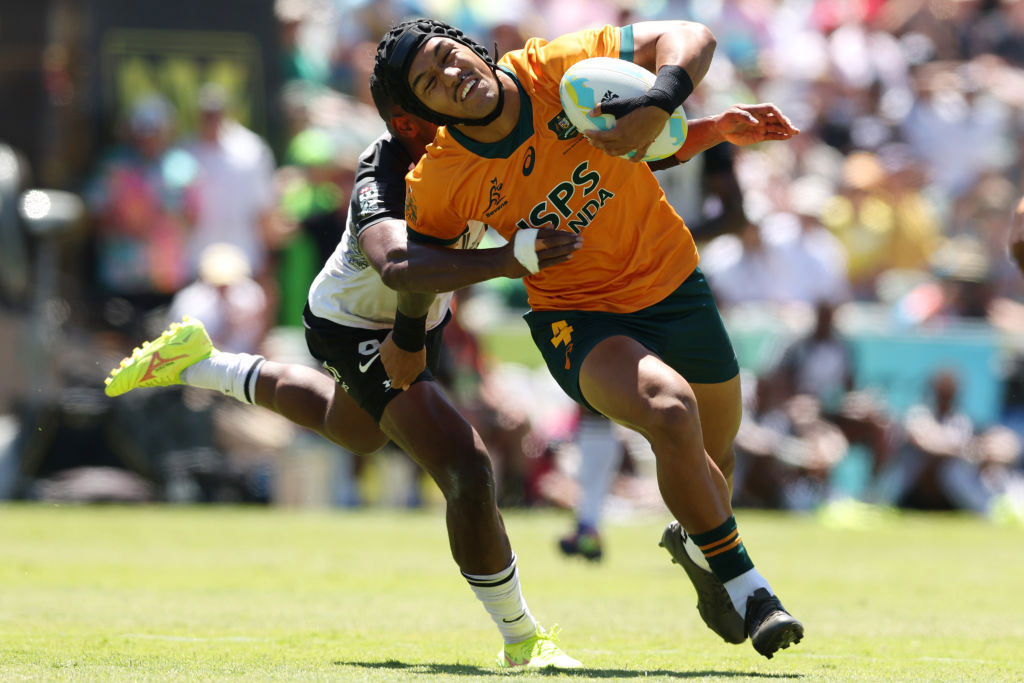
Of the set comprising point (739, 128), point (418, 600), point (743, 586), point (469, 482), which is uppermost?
point (739, 128)

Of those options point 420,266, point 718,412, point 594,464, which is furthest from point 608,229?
point 594,464

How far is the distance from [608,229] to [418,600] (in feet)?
10.8

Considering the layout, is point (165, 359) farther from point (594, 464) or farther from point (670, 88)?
point (594, 464)

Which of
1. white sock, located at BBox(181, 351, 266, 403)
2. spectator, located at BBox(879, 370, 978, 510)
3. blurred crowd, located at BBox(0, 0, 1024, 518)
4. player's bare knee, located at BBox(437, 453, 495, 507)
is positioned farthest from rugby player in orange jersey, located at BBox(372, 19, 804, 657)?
spectator, located at BBox(879, 370, 978, 510)

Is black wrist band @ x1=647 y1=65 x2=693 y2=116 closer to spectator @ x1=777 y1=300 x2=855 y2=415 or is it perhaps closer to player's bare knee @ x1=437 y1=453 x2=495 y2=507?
player's bare knee @ x1=437 y1=453 x2=495 y2=507

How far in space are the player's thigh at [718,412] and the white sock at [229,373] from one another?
228cm

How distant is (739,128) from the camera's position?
20.3 ft

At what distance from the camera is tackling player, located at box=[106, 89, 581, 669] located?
5.81 meters

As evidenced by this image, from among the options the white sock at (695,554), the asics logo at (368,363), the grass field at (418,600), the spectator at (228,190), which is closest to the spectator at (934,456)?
the grass field at (418,600)

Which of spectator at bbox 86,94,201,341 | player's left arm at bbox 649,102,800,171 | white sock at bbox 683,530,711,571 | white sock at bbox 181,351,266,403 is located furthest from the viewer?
spectator at bbox 86,94,201,341

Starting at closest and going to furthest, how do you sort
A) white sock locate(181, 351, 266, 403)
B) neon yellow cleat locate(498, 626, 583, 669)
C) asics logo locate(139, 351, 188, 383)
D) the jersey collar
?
the jersey collar < neon yellow cleat locate(498, 626, 583, 669) < white sock locate(181, 351, 266, 403) < asics logo locate(139, 351, 188, 383)

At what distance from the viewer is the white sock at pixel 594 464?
10.7 metres

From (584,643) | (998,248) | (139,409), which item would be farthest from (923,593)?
(998,248)

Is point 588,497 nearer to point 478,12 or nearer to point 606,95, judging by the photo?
point 606,95
